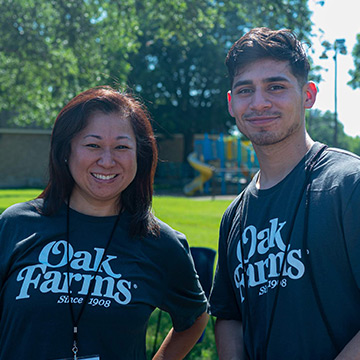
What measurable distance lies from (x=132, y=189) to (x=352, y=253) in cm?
117

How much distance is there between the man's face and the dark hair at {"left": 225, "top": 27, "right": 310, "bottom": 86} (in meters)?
0.02

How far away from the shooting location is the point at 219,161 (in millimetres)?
26484

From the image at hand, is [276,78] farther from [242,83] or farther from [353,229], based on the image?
[353,229]

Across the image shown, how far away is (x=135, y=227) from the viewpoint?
2283 millimetres

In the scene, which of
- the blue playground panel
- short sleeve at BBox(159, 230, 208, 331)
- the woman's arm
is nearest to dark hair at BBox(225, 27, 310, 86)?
short sleeve at BBox(159, 230, 208, 331)

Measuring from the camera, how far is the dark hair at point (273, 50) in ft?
6.61

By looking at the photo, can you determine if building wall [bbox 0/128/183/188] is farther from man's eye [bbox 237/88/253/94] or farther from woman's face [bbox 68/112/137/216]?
man's eye [bbox 237/88/253/94]

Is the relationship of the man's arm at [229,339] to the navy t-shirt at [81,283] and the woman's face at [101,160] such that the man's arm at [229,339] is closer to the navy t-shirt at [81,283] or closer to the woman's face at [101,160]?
the navy t-shirt at [81,283]

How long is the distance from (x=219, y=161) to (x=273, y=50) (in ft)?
80.5

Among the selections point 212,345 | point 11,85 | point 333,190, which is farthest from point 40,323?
point 11,85

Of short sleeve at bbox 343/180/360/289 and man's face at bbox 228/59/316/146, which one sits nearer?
short sleeve at bbox 343/180/360/289

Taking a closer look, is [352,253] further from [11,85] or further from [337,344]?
[11,85]

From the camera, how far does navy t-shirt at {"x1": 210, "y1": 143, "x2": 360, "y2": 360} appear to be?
173 cm

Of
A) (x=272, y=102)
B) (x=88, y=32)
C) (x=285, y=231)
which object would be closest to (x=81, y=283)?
(x=285, y=231)
